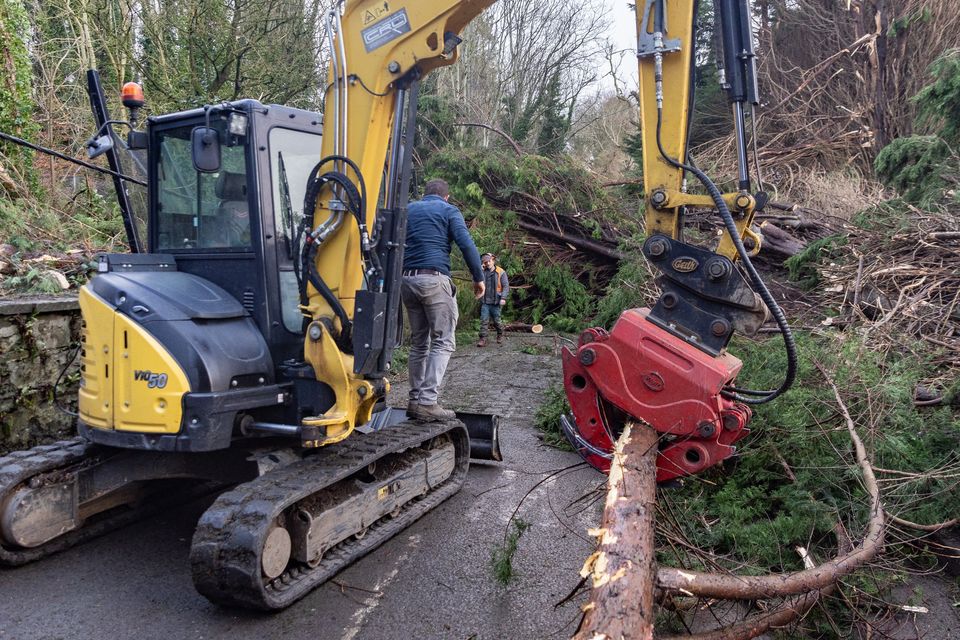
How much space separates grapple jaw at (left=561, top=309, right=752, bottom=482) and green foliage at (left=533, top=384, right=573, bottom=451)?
274 centimetres

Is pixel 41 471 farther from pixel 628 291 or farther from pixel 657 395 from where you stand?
pixel 628 291

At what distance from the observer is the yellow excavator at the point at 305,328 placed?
3309mm

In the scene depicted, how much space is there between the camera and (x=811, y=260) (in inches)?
290

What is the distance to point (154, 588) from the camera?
3646mm

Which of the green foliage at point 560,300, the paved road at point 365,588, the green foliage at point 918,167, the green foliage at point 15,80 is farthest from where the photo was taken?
the green foliage at point 560,300

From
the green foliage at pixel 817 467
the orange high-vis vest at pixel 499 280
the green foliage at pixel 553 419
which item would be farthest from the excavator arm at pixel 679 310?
the orange high-vis vest at pixel 499 280

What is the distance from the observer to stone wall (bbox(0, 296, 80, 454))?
16.7 ft

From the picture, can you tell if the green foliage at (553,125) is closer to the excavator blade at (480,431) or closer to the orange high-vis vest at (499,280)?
the orange high-vis vest at (499,280)

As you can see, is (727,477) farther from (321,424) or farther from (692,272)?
(321,424)

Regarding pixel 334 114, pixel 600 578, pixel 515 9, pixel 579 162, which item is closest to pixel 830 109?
pixel 579 162

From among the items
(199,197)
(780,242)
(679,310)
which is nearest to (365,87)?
(199,197)

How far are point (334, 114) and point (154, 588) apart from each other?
2706 millimetres

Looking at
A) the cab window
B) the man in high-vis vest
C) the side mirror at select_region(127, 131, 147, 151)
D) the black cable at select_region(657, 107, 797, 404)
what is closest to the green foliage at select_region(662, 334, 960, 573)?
the black cable at select_region(657, 107, 797, 404)

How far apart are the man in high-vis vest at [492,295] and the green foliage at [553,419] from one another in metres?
3.92
